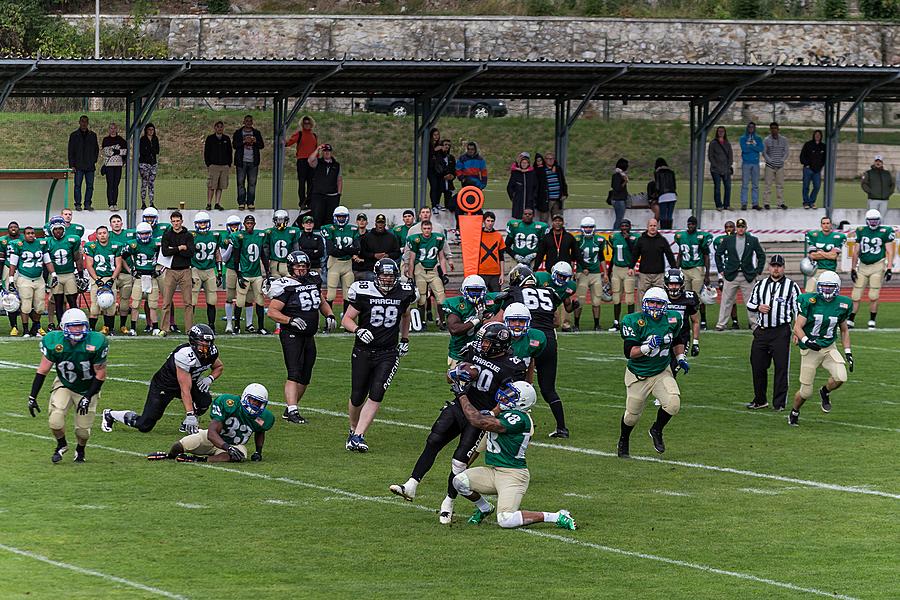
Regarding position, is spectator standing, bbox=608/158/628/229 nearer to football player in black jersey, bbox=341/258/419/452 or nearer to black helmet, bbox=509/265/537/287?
black helmet, bbox=509/265/537/287

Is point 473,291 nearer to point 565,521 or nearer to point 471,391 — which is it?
point 471,391

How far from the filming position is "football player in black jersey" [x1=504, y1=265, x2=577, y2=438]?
1505cm

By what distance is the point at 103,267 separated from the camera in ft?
73.5

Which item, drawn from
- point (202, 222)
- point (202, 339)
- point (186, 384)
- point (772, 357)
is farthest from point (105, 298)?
point (772, 357)

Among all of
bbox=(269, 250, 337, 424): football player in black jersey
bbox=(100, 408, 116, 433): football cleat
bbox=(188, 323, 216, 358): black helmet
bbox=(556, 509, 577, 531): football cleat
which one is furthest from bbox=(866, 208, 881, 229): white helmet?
bbox=(556, 509, 577, 531): football cleat

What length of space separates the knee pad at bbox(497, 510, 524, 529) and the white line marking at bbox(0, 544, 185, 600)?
278 cm

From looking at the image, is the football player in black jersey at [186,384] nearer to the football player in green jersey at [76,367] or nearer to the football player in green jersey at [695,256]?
the football player in green jersey at [76,367]

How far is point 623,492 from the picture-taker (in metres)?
12.7

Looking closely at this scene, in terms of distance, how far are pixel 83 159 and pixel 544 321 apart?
537 inches

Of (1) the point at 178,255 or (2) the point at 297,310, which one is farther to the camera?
(1) the point at 178,255

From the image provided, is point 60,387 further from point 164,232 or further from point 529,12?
point 529,12

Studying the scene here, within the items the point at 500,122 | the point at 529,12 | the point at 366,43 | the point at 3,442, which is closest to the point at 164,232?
the point at 3,442

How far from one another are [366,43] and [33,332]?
3075cm

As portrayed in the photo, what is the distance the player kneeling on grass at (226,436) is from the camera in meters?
13.6
